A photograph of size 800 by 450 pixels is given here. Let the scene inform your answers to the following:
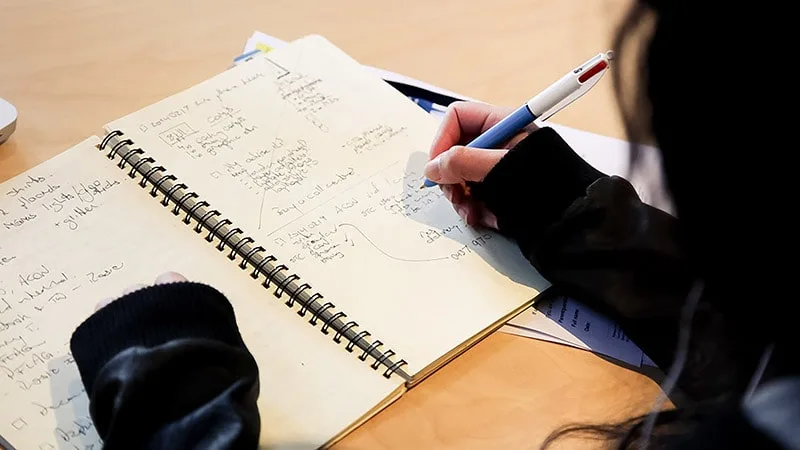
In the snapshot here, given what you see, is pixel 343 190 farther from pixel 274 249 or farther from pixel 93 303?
pixel 93 303

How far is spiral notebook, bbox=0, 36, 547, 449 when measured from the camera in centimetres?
58

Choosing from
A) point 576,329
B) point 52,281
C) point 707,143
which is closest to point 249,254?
point 52,281

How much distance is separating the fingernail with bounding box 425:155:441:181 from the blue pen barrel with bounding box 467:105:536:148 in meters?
0.04

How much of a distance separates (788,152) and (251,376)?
0.35 meters

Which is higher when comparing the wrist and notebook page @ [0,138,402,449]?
the wrist

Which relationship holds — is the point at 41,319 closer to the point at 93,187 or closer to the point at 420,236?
the point at 93,187

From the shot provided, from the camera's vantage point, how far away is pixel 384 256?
0.67 m

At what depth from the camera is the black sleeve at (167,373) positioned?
1.67 feet

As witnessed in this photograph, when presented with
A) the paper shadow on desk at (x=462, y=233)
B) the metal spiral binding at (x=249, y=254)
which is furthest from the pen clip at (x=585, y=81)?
the metal spiral binding at (x=249, y=254)

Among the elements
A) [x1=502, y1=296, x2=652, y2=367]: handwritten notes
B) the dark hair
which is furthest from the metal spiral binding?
the dark hair

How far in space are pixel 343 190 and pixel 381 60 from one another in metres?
0.21

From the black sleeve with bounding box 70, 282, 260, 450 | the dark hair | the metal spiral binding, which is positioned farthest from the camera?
the metal spiral binding

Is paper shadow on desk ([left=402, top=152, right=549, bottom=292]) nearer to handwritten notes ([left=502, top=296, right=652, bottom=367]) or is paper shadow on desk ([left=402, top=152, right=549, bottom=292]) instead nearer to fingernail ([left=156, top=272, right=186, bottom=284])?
handwritten notes ([left=502, top=296, right=652, bottom=367])

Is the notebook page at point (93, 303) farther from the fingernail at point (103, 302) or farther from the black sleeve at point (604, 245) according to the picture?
the black sleeve at point (604, 245)
